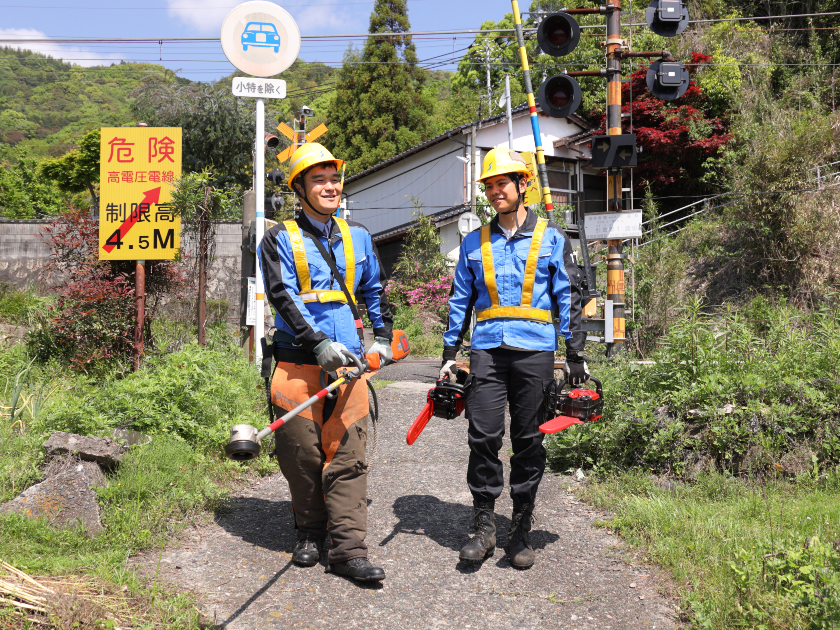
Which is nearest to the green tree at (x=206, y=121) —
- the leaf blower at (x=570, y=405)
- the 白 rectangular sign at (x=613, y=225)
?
the 白 rectangular sign at (x=613, y=225)

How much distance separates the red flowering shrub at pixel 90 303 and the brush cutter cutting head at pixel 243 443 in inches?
184

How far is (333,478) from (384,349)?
78cm

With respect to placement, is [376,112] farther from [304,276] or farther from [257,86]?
[304,276]

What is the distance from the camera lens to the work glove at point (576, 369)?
12.5 feet

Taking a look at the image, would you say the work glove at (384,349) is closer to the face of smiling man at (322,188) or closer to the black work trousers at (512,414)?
the black work trousers at (512,414)

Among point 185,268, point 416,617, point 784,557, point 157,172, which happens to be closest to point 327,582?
point 416,617

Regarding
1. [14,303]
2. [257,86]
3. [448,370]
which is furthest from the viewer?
[14,303]

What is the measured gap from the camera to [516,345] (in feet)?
12.4

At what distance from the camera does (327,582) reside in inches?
138

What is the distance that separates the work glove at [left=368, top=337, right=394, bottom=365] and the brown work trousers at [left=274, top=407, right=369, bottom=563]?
385 millimetres

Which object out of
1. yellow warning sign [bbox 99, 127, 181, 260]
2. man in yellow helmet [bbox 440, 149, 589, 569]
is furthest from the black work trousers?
yellow warning sign [bbox 99, 127, 181, 260]

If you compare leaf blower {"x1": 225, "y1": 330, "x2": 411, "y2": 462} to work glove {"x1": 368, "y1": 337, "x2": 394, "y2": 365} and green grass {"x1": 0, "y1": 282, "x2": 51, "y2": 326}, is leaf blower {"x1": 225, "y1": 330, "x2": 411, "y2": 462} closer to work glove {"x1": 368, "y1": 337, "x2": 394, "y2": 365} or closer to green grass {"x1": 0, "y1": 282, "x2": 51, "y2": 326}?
work glove {"x1": 368, "y1": 337, "x2": 394, "y2": 365}

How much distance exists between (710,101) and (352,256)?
2149 centimetres

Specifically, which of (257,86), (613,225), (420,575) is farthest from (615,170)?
(420,575)
